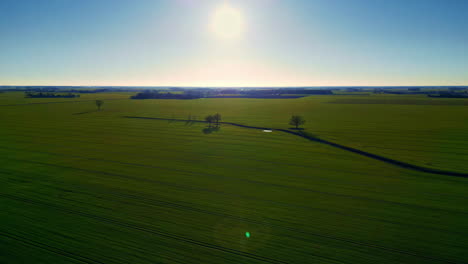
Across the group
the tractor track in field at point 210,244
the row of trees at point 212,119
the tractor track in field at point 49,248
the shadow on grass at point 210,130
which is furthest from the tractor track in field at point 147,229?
the row of trees at point 212,119

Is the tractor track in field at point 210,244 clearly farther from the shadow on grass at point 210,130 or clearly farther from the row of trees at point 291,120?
the row of trees at point 291,120

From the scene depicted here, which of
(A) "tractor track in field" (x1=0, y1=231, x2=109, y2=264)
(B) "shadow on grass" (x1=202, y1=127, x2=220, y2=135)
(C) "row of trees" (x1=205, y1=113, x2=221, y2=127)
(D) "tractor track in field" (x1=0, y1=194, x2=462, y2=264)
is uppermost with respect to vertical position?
(C) "row of trees" (x1=205, y1=113, x2=221, y2=127)

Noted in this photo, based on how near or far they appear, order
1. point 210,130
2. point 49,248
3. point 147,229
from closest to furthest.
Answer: point 49,248 < point 147,229 < point 210,130

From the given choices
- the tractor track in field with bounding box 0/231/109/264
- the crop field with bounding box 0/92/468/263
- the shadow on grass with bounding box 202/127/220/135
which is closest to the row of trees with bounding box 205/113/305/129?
the shadow on grass with bounding box 202/127/220/135

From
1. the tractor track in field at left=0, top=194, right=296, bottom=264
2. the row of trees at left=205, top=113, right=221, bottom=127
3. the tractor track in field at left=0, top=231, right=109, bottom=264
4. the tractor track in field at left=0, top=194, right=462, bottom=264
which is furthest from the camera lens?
the row of trees at left=205, top=113, right=221, bottom=127

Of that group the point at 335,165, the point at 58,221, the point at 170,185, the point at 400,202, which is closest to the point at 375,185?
the point at 400,202

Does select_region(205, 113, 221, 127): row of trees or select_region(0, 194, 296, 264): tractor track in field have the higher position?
select_region(205, 113, 221, 127): row of trees

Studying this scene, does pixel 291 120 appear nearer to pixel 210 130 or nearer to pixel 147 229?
pixel 210 130

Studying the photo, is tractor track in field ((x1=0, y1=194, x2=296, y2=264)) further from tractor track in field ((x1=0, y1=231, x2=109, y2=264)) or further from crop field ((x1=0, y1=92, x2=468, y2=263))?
tractor track in field ((x1=0, y1=231, x2=109, y2=264))

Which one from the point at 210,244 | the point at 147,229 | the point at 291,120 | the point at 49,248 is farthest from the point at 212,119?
the point at 49,248

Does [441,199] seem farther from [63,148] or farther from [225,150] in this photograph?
[63,148]

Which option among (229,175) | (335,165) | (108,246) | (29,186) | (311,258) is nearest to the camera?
(311,258)
